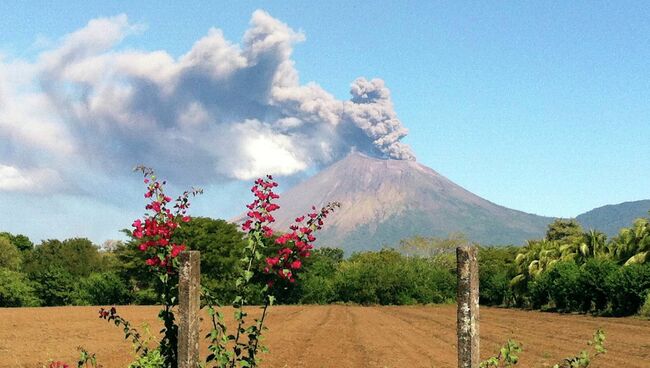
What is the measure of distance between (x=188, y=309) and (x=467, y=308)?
3.34 meters

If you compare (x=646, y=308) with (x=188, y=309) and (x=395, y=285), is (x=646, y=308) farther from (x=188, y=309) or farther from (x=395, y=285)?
(x=188, y=309)

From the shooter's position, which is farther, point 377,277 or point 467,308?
point 377,277

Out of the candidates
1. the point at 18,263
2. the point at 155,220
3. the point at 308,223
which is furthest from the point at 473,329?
the point at 18,263

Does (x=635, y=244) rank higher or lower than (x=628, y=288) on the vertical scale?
higher

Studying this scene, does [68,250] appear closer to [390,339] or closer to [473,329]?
[390,339]

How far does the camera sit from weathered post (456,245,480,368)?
755 cm

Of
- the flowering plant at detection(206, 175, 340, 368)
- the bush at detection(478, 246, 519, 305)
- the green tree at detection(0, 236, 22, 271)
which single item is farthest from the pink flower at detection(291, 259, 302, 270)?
the green tree at detection(0, 236, 22, 271)

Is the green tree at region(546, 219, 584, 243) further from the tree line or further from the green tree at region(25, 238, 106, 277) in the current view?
the green tree at region(25, 238, 106, 277)

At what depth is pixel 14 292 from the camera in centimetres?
7275

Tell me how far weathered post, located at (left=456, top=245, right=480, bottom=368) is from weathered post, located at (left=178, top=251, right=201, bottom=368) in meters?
3.15

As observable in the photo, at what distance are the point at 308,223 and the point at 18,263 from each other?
95005 millimetres

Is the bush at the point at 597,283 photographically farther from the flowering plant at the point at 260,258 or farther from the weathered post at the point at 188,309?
the weathered post at the point at 188,309

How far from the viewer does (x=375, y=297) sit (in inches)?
3046

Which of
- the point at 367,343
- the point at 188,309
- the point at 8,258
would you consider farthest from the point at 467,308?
the point at 8,258
